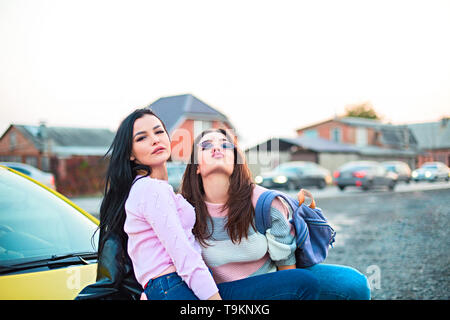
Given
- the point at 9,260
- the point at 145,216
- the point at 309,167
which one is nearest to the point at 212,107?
the point at 145,216

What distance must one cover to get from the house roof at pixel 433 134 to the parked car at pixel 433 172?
0.64 ft

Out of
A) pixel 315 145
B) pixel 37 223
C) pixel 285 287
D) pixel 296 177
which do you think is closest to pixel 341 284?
pixel 285 287

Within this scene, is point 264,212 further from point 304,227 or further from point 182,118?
point 182,118

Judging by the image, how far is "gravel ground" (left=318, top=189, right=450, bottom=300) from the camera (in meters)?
3.53

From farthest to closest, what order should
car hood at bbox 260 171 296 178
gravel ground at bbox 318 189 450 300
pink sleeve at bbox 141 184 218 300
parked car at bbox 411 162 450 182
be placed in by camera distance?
car hood at bbox 260 171 296 178, parked car at bbox 411 162 450 182, gravel ground at bbox 318 189 450 300, pink sleeve at bbox 141 184 218 300

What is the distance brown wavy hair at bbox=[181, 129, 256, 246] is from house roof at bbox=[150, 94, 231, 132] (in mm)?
444

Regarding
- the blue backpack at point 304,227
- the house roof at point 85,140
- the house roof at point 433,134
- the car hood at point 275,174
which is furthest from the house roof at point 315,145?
the blue backpack at point 304,227

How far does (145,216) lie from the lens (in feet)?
4.54

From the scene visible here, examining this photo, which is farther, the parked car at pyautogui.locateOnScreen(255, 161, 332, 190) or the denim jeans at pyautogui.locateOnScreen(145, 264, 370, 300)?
the parked car at pyautogui.locateOnScreen(255, 161, 332, 190)

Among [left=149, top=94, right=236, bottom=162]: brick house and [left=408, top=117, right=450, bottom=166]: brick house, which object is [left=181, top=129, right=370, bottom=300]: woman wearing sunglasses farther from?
[left=408, top=117, right=450, bottom=166]: brick house

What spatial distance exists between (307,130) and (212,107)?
3533cm

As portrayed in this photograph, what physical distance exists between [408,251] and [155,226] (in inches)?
158

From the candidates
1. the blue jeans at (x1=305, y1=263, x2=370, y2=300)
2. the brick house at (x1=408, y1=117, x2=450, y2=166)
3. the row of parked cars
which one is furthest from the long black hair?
the row of parked cars

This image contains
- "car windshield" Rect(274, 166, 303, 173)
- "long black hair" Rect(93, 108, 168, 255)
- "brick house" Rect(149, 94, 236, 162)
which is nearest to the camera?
"long black hair" Rect(93, 108, 168, 255)
